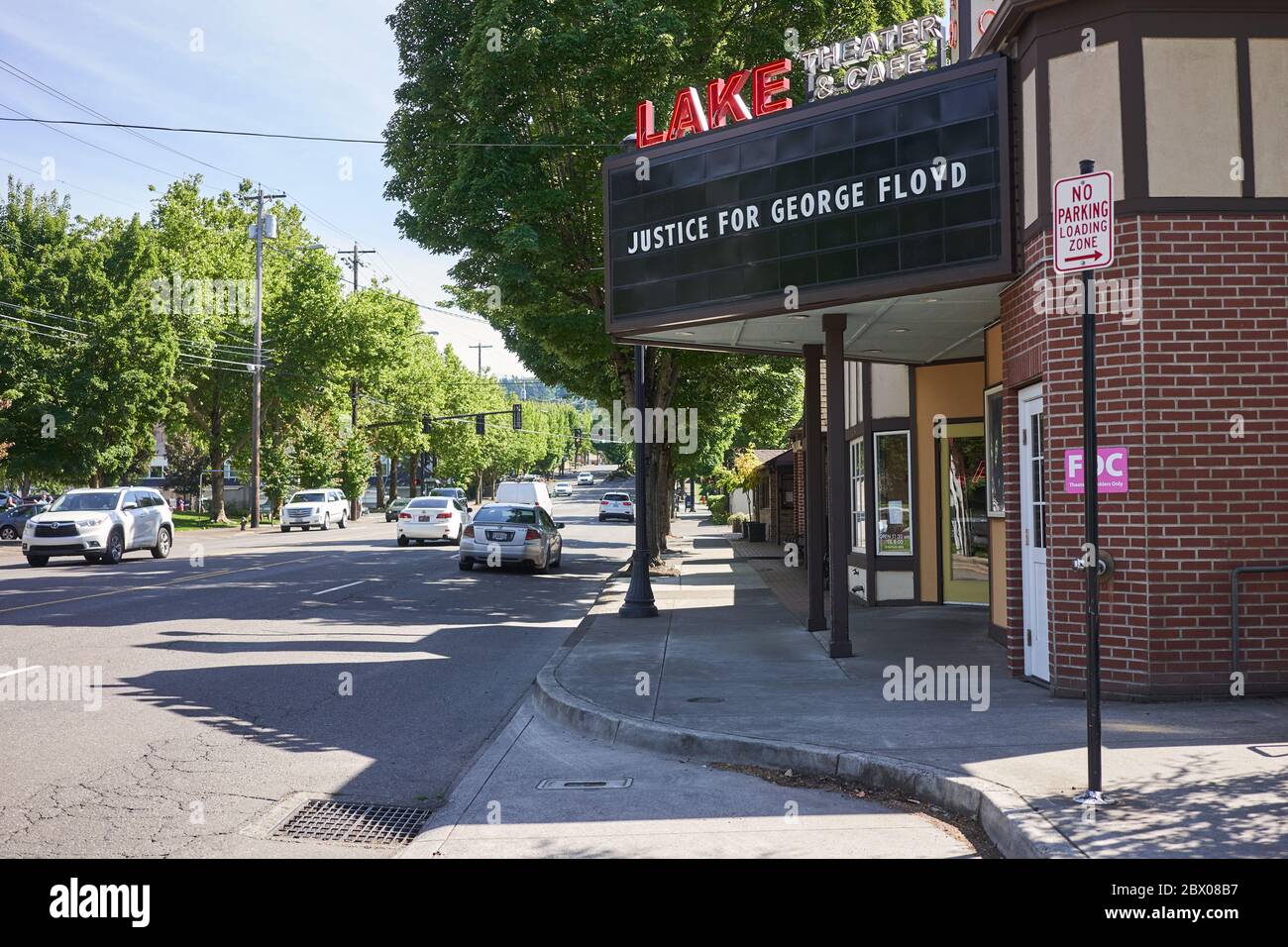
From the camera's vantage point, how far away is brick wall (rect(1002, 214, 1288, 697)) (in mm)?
8172

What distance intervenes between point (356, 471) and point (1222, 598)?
5766cm

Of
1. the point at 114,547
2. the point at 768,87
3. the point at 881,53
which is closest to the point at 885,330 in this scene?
the point at 768,87

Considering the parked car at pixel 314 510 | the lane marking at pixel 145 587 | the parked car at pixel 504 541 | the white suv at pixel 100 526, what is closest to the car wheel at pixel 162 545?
the white suv at pixel 100 526

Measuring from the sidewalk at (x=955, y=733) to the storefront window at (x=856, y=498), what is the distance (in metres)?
4.57

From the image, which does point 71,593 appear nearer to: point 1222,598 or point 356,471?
point 1222,598

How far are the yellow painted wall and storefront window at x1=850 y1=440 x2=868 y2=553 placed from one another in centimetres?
183

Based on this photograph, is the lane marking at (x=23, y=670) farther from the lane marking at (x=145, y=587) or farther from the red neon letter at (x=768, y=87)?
the red neon letter at (x=768, y=87)

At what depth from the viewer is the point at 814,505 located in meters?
13.2

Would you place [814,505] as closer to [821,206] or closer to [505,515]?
[821,206]

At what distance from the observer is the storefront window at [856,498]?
17.7 meters

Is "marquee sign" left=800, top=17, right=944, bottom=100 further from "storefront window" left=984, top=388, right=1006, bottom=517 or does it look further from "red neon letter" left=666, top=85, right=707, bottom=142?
"storefront window" left=984, top=388, right=1006, bottom=517

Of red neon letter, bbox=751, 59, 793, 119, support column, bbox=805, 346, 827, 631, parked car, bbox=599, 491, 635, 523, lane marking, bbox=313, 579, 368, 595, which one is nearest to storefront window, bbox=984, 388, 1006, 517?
support column, bbox=805, 346, 827, 631

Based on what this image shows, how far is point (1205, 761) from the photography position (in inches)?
248

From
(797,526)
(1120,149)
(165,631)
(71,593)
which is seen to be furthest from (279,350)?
(1120,149)
